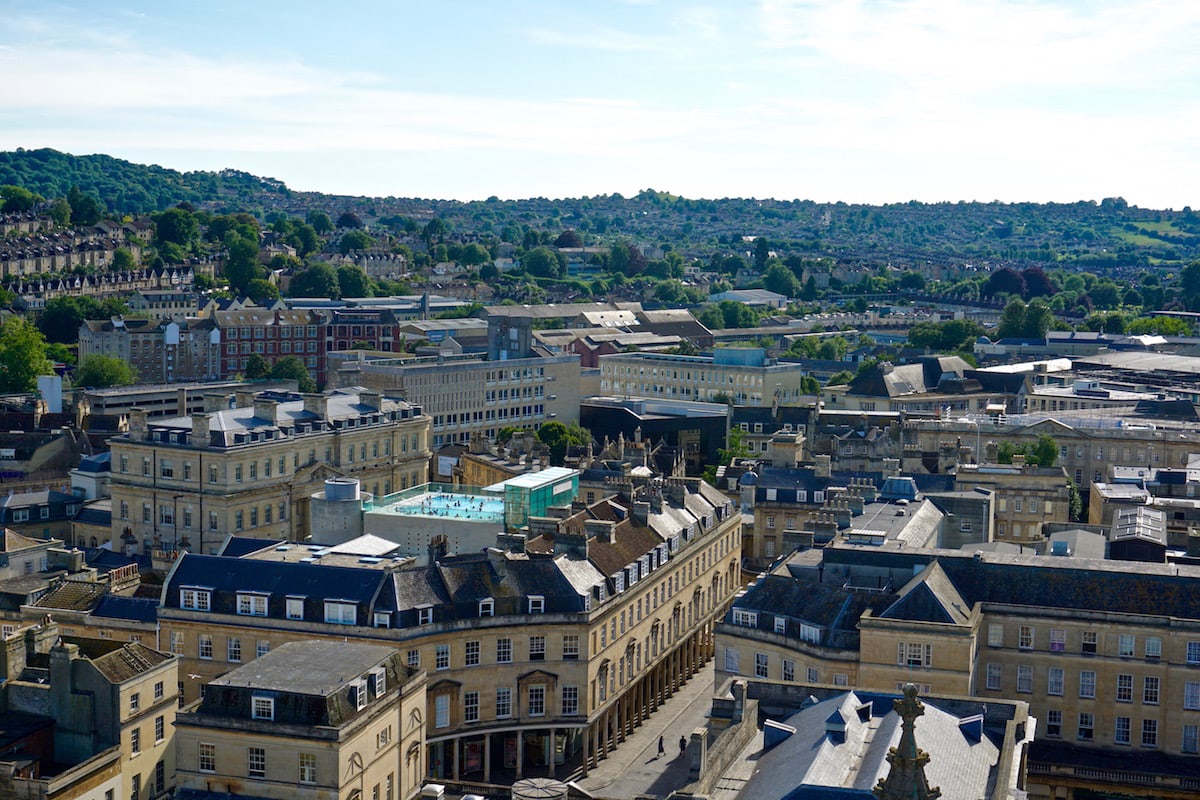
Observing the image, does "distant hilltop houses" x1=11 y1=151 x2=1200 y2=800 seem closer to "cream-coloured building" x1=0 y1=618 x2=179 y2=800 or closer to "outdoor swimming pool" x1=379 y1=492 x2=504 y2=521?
"cream-coloured building" x1=0 y1=618 x2=179 y2=800

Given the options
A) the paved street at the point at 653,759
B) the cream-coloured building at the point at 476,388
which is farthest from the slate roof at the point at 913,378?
the paved street at the point at 653,759

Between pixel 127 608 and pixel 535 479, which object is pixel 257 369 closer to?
pixel 535 479

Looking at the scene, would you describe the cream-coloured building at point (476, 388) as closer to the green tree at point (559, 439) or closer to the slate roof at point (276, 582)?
the green tree at point (559, 439)

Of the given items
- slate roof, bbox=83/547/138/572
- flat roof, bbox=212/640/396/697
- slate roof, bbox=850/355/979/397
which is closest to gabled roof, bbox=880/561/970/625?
flat roof, bbox=212/640/396/697

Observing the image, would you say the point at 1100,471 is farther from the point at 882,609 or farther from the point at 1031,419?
the point at 882,609

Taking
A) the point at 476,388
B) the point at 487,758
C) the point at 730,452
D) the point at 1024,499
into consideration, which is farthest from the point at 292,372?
the point at 487,758

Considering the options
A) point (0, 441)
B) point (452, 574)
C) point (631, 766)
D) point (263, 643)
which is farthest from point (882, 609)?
point (0, 441)
